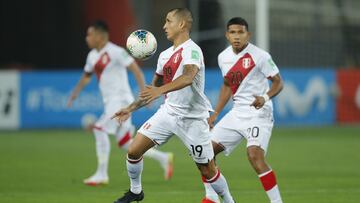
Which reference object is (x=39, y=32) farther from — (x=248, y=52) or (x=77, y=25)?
(x=248, y=52)

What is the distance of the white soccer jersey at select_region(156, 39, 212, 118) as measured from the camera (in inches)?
423

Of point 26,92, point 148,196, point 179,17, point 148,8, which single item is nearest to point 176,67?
point 179,17

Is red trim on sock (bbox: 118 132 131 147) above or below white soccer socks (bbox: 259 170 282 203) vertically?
below

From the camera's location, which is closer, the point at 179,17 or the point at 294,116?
the point at 179,17

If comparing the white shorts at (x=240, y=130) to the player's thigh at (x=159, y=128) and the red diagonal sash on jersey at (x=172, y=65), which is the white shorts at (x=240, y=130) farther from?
the red diagonal sash on jersey at (x=172, y=65)

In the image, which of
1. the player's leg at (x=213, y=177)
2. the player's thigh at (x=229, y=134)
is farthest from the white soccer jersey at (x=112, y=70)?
the player's leg at (x=213, y=177)

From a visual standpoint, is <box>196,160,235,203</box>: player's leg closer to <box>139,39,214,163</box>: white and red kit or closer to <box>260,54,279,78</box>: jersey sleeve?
<box>139,39,214,163</box>: white and red kit

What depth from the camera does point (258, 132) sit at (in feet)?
38.3

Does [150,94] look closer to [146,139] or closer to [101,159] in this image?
[146,139]

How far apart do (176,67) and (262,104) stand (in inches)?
→ 48.4

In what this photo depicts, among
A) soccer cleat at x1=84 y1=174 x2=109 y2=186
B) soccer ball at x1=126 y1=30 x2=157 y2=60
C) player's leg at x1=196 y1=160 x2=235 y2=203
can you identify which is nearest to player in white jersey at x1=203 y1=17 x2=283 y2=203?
player's leg at x1=196 y1=160 x2=235 y2=203

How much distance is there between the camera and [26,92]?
83.9ft

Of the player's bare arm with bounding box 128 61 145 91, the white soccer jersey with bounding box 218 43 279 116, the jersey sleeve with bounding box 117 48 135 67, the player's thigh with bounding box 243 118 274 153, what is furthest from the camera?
the jersey sleeve with bounding box 117 48 135 67

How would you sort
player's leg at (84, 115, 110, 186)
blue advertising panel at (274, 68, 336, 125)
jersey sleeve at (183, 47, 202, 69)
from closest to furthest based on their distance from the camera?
1. jersey sleeve at (183, 47, 202, 69)
2. player's leg at (84, 115, 110, 186)
3. blue advertising panel at (274, 68, 336, 125)
